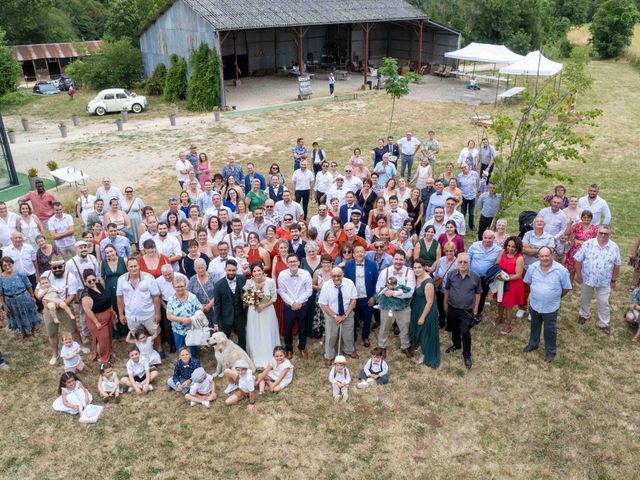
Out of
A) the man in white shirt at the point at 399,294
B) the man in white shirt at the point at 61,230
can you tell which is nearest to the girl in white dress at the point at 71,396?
the man in white shirt at the point at 61,230

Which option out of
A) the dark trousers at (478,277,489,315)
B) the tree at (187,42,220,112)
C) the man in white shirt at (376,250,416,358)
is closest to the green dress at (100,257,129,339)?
the man in white shirt at (376,250,416,358)

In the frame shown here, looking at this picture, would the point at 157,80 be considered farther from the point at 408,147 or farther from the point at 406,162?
the point at 408,147

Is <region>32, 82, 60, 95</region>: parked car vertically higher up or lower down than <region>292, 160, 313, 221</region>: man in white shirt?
higher up

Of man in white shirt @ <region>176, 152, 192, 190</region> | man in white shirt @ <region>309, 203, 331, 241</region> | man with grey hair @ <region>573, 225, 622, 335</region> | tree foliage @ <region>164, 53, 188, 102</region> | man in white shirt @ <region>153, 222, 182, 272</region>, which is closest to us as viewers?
man with grey hair @ <region>573, 225, 622, 335</region>

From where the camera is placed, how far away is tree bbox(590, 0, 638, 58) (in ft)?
122

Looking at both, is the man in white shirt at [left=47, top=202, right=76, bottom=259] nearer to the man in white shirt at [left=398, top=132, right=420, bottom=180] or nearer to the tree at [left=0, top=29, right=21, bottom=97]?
the man in white shirt at [left=398, top=132, right=420, bottom=180]

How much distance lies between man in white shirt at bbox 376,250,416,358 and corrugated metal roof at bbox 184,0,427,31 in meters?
19.2

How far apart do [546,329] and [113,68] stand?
2991 cm

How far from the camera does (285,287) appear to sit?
730 cm

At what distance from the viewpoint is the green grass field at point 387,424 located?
19.1 ft

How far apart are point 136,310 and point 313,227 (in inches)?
119

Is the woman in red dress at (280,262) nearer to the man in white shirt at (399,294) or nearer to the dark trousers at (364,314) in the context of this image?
the dark trousers at (364,314)

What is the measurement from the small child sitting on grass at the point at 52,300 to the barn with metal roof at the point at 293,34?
18375 mm

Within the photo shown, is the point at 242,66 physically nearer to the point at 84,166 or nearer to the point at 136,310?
the point at 84,166
